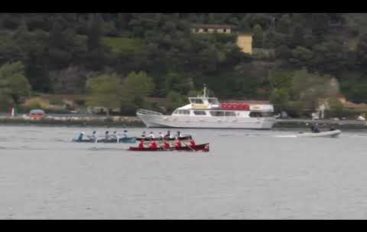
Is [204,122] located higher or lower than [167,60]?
lower

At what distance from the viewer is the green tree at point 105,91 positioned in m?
95.9

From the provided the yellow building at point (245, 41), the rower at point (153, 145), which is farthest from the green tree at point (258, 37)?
the rower at point (153, 145)

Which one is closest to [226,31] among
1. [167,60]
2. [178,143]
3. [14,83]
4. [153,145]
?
[167,60]

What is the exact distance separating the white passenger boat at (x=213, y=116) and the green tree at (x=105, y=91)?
476 centimetres

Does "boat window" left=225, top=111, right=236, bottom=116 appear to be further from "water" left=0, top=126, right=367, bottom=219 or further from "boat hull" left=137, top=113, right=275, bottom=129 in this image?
"water" left=0, top=126, right=367, bottom=219

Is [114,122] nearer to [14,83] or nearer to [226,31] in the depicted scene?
[14,83]

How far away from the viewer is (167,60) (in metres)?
107

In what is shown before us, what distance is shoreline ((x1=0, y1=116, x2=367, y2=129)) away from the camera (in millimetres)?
88375

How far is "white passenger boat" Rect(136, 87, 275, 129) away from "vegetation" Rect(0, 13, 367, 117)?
6352mm

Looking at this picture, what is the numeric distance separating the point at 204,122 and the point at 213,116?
4.15ft

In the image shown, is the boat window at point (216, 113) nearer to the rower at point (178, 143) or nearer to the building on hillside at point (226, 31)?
the building on hillside at point (226, 31)

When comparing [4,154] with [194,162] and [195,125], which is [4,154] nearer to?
[194,162]

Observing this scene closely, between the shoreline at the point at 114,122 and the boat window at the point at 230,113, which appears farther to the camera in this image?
the boat window at the point at 230,113

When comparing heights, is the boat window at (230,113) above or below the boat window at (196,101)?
below
